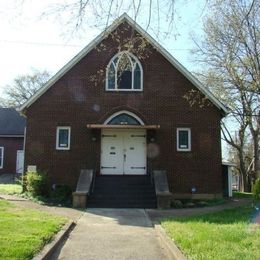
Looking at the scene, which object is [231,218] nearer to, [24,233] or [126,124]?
[24,233]

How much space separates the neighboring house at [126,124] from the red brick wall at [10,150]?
1631 centimetres

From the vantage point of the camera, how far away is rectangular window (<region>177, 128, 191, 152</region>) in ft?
71.9

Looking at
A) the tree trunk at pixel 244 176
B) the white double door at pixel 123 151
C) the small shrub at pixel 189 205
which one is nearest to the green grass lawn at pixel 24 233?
the small shrub at pixel 189 205

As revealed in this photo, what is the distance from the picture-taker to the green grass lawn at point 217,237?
830cm

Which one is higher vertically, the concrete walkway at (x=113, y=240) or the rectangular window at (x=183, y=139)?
the rectangular window at (x=183, y=139)

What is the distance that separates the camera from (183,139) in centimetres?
2203

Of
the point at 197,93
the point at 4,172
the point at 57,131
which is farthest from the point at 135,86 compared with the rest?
the point at 4,172

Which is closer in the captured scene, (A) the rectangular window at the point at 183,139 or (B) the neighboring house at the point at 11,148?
(A) the rectangular window at the point at 183,139

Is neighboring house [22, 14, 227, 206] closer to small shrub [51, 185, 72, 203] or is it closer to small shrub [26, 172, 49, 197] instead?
small shrub [51, 185, 72, 203]

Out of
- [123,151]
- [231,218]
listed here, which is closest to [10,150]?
[123,151]

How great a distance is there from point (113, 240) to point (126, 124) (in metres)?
11.6

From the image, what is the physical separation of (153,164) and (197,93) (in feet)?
13.4

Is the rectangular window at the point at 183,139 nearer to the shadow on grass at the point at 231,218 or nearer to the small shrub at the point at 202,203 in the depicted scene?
the small shrub at the point at 202,203

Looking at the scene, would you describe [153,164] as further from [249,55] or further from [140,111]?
[249,55]
